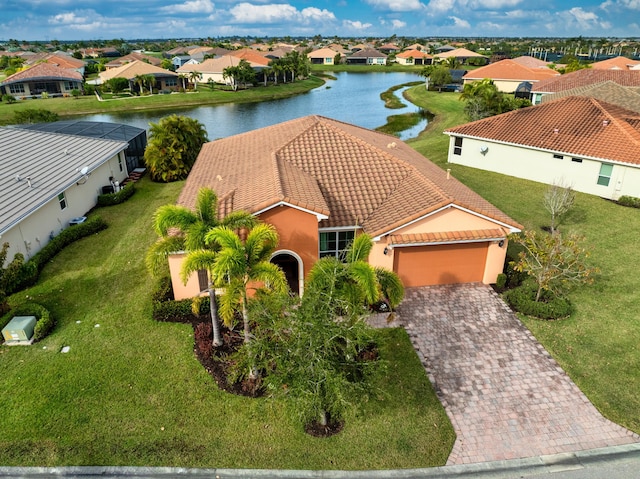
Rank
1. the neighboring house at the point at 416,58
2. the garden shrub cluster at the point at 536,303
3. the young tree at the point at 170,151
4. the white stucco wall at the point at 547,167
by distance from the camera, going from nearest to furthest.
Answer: the garden shrub cluster at the point at 536,303
the white stucco wall at the point at 547,167
the young tree at the point at 170,151
the neighboring house at the point at 416,58

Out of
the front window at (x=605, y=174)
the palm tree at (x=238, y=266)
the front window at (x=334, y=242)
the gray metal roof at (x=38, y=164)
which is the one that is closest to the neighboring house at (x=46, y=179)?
the gray metal roof at (x=38, y=164)

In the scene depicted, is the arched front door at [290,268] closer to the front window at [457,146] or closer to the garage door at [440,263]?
the garage door at [440,263]

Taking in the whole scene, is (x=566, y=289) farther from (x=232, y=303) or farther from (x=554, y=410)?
(x=232, y=303)

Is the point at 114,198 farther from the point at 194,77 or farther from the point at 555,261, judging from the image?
the point at 194,77

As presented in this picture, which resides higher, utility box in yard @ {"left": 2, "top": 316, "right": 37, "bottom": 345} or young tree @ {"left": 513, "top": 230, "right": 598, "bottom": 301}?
young tree @ {"left": 513, "top": 230, "right": 598, "bottom": 301}

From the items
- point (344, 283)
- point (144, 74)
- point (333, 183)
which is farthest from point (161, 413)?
point (144, 74)

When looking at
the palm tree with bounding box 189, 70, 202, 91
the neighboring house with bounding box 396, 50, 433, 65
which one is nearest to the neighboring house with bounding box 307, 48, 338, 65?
the neighboring house with bounding box 396, 50, 433, 65

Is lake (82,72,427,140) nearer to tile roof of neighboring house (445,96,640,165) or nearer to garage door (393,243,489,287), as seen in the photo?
tile roof of neighboring house (445,96,640,165)
